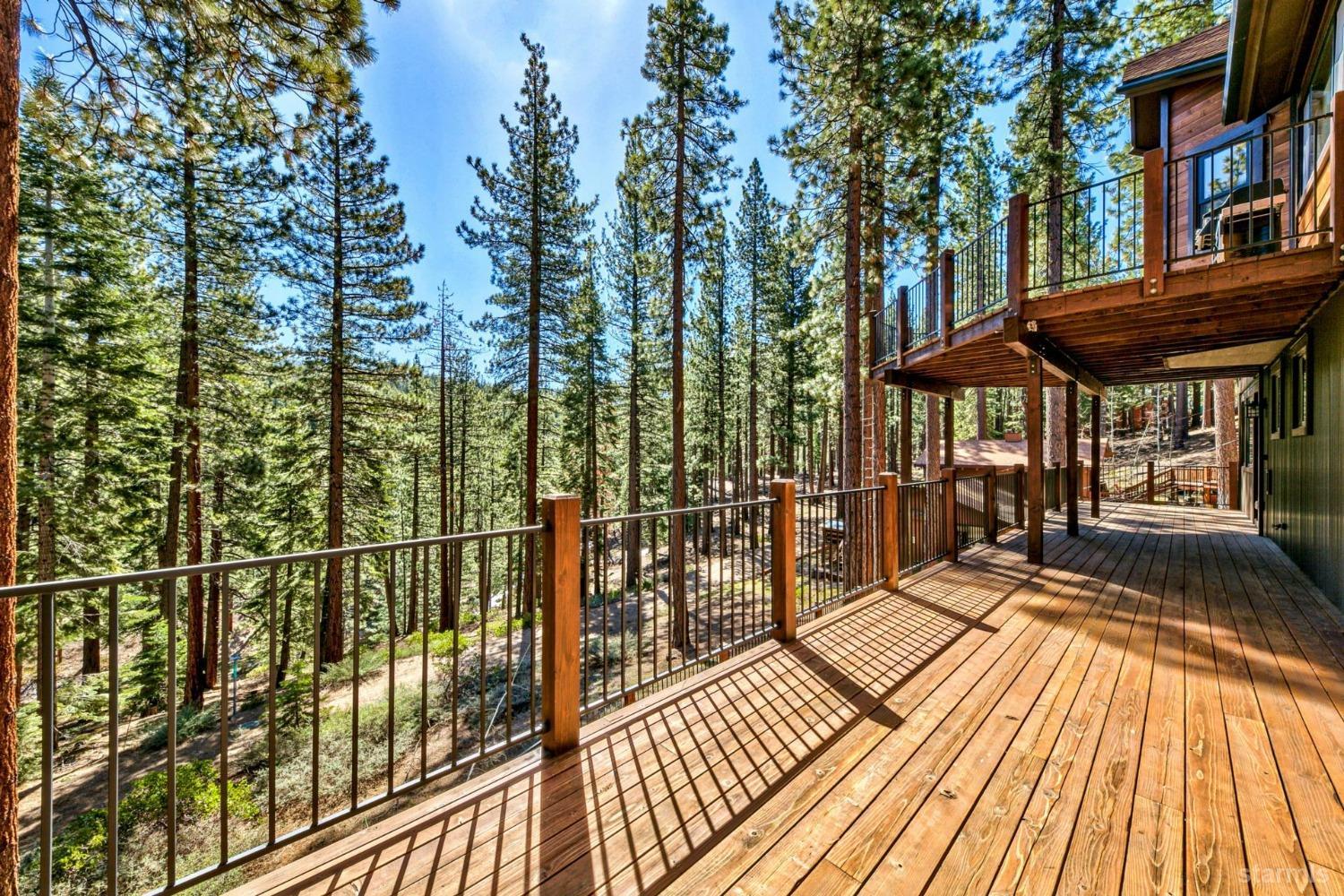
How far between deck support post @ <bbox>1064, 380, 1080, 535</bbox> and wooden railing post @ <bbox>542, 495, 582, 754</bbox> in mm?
8188

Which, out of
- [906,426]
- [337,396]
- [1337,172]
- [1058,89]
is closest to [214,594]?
[337,396]

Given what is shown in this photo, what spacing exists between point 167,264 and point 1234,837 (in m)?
14.4

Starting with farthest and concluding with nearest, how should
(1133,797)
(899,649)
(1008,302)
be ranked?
(1008,302), (899,649), (1133,797)

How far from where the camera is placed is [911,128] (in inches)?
295

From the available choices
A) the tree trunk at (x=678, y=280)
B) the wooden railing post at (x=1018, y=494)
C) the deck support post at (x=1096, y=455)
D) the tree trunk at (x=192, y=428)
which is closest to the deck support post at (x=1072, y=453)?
the wooden railing post at (x=1018, y=494)

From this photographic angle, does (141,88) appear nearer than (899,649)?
Yes

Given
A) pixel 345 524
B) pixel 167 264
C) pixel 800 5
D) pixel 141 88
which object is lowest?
pixel 345 524

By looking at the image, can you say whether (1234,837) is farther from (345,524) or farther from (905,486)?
(345,524)

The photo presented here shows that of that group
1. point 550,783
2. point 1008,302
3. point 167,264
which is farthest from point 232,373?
point 1008,302

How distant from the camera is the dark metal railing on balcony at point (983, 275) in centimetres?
557

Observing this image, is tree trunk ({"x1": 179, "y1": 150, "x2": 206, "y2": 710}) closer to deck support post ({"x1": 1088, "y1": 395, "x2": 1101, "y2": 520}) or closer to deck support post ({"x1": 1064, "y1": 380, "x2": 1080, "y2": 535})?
deck support post ({"x1": 1064, "y1": 380, "x2": 1080, "y2": 535})

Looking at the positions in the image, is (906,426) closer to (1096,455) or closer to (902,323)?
(902,323)

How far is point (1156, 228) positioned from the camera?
4.15 meters

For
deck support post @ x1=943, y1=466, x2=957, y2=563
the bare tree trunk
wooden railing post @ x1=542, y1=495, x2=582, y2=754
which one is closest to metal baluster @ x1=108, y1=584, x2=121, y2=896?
wooden railing post @ x1=542, y1=495, x2=582, y2=754
